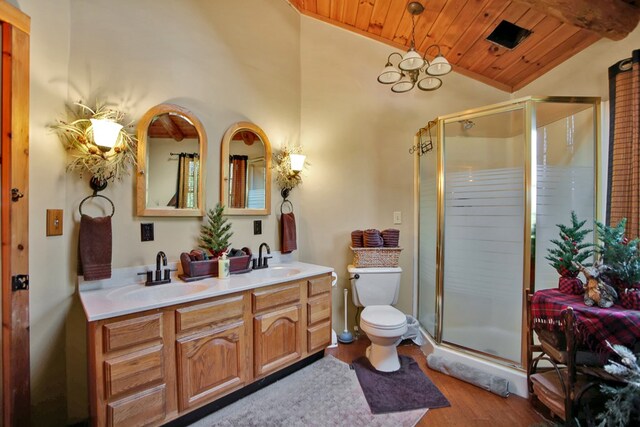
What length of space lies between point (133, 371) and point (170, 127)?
145 centimetres

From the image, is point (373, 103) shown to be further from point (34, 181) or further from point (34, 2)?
point (34, 181)

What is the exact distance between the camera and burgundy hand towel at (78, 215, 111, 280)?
1.50 metres

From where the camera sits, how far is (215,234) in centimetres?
198

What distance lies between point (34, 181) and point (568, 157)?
11.1 feet

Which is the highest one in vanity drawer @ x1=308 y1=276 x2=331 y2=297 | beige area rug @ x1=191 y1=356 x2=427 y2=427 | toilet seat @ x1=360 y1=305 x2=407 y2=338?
vanity drawer @ x1=308 y1=276 x2=331 y2=297

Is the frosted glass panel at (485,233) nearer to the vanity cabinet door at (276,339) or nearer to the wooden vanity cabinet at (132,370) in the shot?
the vanity cabinet door at (276,339)

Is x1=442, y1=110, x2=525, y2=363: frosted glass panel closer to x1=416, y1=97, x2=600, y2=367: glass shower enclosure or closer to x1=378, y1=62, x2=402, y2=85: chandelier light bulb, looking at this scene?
x1=416, y1=97, x2=600, y2=367: glass shower enclosure

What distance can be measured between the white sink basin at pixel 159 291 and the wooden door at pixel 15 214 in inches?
14.4

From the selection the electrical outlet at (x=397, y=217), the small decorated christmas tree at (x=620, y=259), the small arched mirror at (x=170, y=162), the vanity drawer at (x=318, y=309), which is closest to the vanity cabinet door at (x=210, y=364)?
the vanity drawer at (x=318, y=309)

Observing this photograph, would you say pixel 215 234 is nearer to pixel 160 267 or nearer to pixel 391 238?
→ pixel 160 267

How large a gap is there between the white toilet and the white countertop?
0.58 metres

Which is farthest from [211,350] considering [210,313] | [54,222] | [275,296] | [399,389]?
[399,389]

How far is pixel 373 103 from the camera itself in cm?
277

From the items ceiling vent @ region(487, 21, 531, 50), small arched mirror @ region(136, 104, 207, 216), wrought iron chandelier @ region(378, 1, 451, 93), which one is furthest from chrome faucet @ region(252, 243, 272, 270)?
ceiling vent @ region(487, 21, 531, 50)
